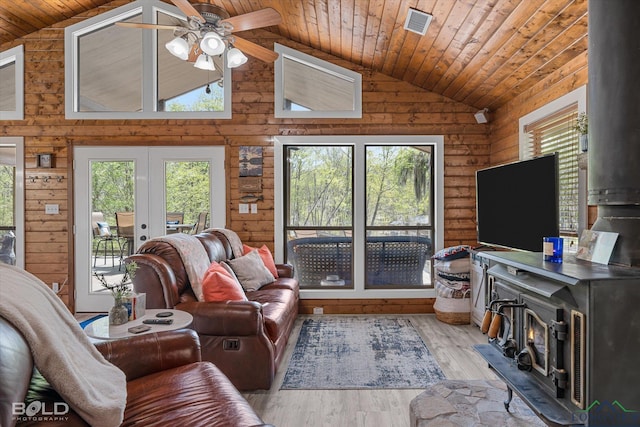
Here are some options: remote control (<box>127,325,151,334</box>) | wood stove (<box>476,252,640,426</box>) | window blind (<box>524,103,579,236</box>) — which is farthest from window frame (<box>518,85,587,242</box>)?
remote control (<box>127,325,151,334</box>)

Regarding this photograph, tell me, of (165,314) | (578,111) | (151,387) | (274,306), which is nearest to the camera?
(151,387)

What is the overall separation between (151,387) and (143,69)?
414 cm

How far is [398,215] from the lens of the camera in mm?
4816

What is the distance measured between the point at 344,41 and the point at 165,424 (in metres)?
3.87

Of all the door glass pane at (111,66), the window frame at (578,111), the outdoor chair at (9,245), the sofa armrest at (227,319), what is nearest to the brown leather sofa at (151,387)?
the sofa armrest at (227,319)

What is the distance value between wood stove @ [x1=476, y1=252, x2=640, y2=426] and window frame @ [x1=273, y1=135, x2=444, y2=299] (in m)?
2.66

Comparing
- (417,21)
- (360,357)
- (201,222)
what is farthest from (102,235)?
(417,21)

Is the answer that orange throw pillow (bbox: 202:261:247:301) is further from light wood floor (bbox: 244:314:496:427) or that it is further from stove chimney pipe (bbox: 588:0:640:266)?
stove chimney pipe (bbox: 588:0:640:266)

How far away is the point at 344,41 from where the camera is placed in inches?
165

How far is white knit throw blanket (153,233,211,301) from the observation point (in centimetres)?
295

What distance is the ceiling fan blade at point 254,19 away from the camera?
8.96 ft

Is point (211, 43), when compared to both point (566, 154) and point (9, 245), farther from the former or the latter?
point (9, 245)

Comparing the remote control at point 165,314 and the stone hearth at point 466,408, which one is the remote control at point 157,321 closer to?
the remote control at point 165,314

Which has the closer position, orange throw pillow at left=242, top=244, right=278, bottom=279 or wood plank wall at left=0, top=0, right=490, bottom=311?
orange throw pillow at left=242, top=244, right=278, bottom=279
